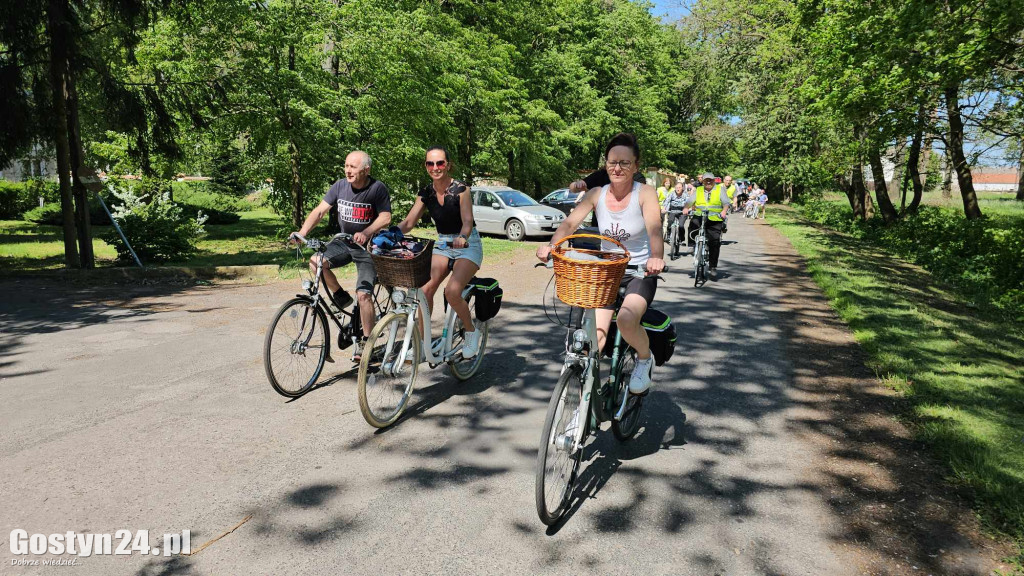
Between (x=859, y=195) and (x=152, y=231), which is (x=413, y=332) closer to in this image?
(x=152, y=231)

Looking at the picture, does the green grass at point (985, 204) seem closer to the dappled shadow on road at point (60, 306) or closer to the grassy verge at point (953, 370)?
the grassy verge at point (953, 370)

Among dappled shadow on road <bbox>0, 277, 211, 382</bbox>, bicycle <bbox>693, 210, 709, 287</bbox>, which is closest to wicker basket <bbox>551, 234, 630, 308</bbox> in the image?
dappled shadow on road <bbox>0, 277, 211, 382</bbox>

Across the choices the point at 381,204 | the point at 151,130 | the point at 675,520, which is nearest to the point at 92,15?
the point at 151,130

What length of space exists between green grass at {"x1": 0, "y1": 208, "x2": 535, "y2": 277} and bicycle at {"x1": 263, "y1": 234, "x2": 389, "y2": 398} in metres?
7.25

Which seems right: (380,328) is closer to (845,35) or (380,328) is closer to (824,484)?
(824,484)

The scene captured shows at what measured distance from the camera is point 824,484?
390cm

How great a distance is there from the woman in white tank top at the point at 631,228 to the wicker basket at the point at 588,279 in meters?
0.24

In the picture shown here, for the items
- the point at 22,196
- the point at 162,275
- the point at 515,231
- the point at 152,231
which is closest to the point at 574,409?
the point at 162,275

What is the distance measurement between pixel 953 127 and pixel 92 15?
66.7ft

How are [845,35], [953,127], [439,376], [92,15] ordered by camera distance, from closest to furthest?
1. [439,376]
2. [92,15]
3. [845,35]
4. [953,127]

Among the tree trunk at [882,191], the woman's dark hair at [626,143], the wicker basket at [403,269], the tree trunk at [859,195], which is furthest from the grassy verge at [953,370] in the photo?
the tree trunk at [859,195]

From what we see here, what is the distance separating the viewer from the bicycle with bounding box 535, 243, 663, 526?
320cm

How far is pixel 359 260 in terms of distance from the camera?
528cm

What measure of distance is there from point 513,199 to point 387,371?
55.4 feet
